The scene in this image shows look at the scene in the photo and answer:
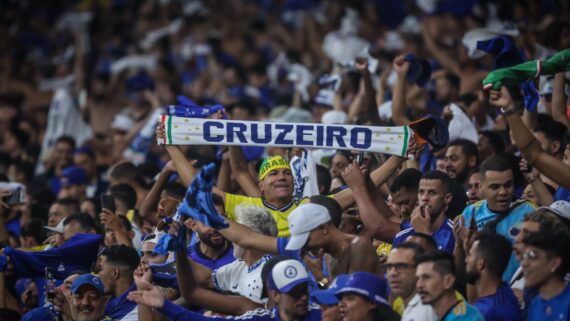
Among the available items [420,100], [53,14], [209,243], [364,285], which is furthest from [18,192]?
[53,14]

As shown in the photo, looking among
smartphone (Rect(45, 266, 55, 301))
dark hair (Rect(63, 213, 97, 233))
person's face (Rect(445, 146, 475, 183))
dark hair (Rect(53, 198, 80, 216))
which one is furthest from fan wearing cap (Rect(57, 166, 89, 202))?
person's face (Rect(445, 146, 475, 183))

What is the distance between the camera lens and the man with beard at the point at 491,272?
23.3 feet

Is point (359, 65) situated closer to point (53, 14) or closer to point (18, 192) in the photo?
point (18, 192)

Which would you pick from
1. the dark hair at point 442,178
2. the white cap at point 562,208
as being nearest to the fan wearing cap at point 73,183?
the dark hair at point 442,178

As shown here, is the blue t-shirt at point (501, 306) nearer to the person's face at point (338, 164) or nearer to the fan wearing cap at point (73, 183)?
the person's face at point (338, 164)

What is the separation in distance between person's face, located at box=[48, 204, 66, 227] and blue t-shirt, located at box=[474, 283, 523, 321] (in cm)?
535

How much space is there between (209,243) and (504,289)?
248cm

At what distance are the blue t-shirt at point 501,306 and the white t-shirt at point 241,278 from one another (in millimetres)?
1494

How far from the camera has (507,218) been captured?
27.3 ft

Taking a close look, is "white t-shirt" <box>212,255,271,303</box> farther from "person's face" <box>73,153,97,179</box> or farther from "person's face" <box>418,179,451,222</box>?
"person's face" <box>73,153,97,179</box>

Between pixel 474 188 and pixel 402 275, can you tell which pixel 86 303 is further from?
pixel 474 188

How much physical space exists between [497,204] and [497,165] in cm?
29

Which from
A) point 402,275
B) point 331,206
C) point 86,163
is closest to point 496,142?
point 331,206

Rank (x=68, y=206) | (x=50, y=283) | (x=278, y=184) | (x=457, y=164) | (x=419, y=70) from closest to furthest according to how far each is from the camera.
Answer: (x=50, y=283) < (x=278, y=184) < (x=457, y=164) < (x=419, y=70) < (x=68, y=206)
